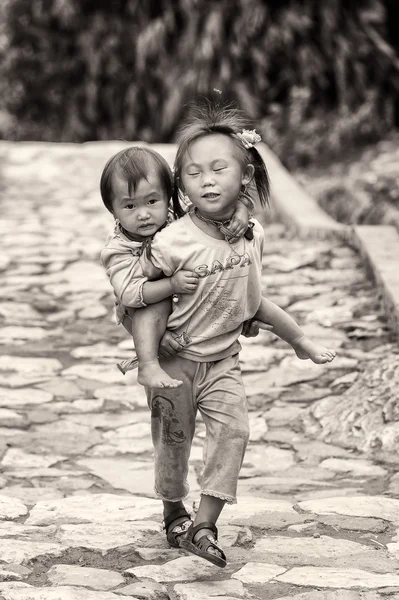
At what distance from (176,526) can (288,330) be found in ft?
2.28

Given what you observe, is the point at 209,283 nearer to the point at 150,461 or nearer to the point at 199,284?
the point at 199,284

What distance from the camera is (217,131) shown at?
10.3 feet

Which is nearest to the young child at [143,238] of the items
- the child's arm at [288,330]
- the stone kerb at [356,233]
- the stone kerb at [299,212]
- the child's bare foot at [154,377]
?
the child's bare foot at [154,377]

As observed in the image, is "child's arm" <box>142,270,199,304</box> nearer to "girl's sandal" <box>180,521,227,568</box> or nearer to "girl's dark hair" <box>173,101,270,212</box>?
"girl's dark hair" <box>173,101,270,212</box>

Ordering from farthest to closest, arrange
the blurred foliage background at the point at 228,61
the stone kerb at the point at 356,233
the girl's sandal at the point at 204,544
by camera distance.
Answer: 1. the blurred foliage background at the point at 228,61
2. the stone kerb at the point at 356,233
3. the girl's sandal at the point at 204,544

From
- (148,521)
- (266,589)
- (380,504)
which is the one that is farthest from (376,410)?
(266,589)

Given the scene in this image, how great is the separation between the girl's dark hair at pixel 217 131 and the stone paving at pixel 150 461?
1088 mm

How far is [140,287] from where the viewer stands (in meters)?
3.11

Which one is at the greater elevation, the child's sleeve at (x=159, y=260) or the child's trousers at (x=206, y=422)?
the child's sleeve at (x=159, y=260)

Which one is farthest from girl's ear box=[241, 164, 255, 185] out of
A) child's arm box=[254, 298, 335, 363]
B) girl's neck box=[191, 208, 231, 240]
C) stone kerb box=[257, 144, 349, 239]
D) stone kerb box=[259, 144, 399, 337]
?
stone kerb box=[257, 144, 349, 239]

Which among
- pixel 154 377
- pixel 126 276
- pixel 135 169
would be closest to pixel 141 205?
pixel 135 169

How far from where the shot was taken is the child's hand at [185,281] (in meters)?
3.07

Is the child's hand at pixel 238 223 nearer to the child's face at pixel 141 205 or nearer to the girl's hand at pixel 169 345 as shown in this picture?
the child's face at pixel 141 205

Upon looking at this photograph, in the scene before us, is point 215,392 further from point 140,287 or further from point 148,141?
point 148,141
